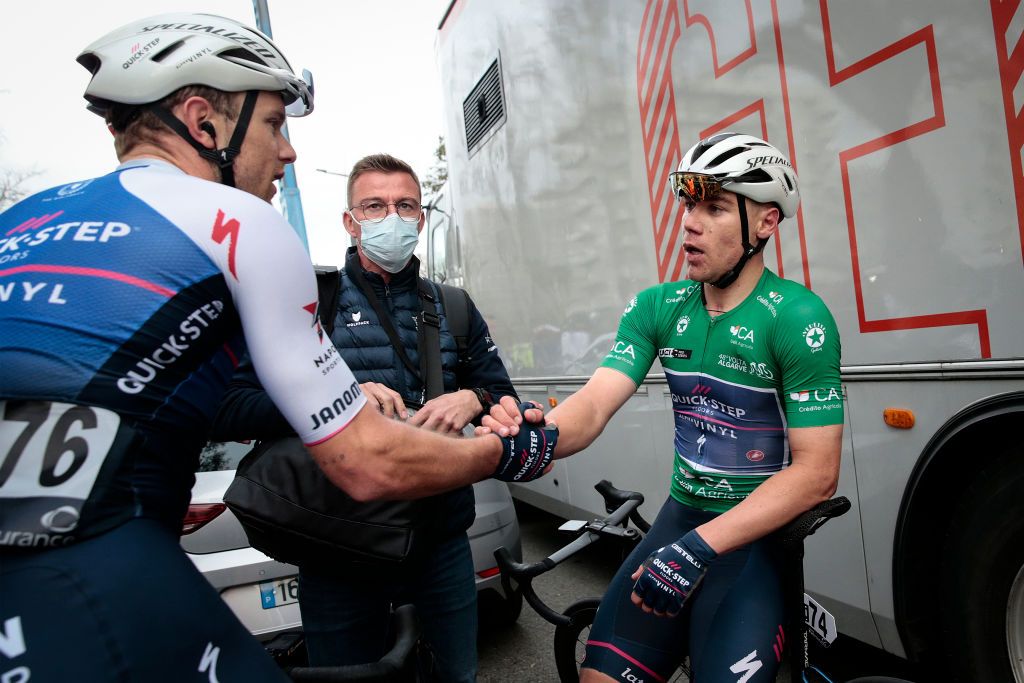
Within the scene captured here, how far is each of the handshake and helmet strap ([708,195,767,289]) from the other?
0.78 metres

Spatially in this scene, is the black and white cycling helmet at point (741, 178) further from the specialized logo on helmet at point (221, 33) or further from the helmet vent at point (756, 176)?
the specialized logo on helmet at point (221, 33)

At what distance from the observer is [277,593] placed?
10.3 ft

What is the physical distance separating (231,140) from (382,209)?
1.13m

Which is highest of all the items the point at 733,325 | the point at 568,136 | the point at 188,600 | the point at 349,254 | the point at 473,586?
the point at 568,136

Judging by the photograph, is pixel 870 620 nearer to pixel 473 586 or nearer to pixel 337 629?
pixel 473 586

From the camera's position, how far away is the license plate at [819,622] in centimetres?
195

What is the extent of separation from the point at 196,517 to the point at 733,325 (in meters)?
2.62

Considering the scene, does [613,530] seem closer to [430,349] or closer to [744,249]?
[430,349]

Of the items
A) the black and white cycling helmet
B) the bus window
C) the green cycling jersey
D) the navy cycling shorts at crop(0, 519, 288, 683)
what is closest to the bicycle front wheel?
the green cycling jersey

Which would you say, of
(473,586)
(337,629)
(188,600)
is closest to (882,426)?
(473,586)

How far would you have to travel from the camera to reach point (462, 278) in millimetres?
7309

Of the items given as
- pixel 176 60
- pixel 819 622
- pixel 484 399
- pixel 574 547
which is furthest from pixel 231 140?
pixel 819 622

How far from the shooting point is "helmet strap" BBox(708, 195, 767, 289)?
7.14ft

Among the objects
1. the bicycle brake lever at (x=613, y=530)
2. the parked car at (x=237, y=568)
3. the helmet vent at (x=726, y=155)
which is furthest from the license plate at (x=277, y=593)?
the helmet vent at (x=726, y=155)
